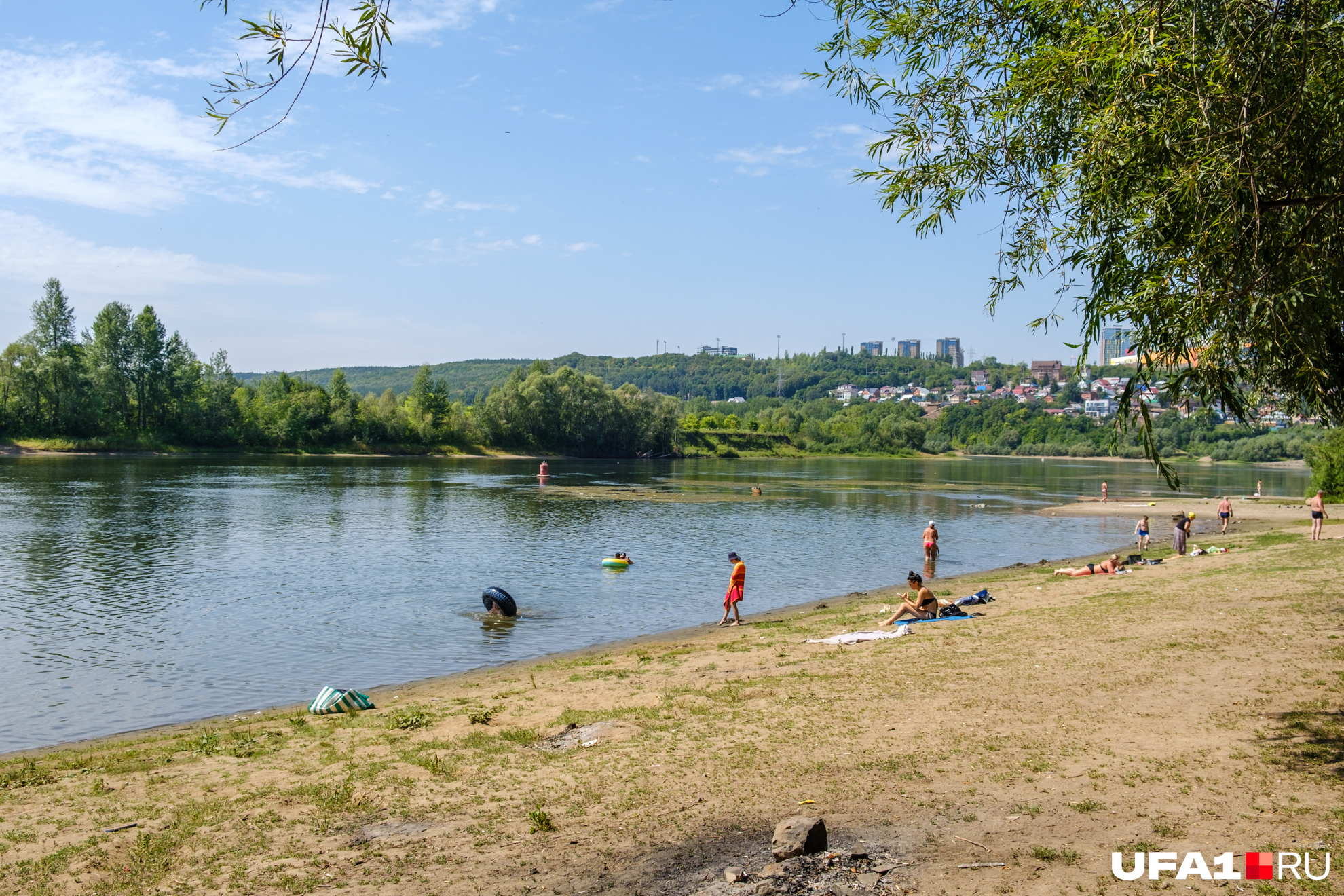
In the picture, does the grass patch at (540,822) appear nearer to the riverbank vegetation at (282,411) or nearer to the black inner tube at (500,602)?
the black inner tube at (500,602)

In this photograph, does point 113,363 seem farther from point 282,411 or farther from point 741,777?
point 741,777

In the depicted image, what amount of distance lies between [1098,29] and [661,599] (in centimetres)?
2242

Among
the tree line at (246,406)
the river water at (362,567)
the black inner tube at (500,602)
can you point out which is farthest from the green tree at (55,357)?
the black inner tube at (500,602)

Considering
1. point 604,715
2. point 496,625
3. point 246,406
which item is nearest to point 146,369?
point 246,406

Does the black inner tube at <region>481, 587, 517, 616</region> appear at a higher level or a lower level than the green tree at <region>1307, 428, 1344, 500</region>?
lower

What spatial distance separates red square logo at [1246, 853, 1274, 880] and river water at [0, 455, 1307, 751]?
15.5 m

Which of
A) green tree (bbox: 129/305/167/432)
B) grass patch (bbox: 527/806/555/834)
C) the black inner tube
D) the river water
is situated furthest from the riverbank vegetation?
grass patch (bbox: 527/806/555/834)

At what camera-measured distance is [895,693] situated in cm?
1286

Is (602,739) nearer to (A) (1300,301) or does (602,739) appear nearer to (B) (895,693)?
(B) (895,693)

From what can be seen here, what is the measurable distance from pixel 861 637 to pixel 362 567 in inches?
875

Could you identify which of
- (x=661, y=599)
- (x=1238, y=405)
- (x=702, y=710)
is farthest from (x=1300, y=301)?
(x=661, y=599)

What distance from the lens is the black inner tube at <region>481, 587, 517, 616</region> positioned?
24.9m

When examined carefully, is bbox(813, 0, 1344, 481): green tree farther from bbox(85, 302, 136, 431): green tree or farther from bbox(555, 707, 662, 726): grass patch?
bbox(85, 302, 136, 431): green tree

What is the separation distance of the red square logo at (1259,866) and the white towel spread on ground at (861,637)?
1095 centimetres
